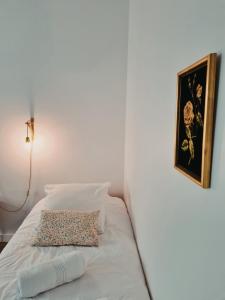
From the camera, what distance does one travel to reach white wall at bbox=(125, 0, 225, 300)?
0.59 m

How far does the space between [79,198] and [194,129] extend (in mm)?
1614

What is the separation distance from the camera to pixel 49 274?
129cm

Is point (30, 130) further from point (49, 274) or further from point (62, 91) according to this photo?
point (49, 274)

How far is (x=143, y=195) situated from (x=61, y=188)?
976mm

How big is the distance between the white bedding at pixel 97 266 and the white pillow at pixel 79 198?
0.58 ft

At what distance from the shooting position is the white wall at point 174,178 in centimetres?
59

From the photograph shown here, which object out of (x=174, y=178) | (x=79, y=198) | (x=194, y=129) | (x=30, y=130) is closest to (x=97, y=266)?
(x=79, y=198)

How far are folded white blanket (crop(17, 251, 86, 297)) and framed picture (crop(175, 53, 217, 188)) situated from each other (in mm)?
857

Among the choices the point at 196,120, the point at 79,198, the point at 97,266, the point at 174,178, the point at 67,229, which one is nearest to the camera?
the point at 196,120

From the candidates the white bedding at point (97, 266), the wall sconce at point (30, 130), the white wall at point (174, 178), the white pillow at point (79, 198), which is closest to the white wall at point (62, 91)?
the wall sconce at point (30, 130)

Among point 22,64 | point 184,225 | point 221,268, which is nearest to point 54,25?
point 22,64

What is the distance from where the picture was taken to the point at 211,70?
60 cm

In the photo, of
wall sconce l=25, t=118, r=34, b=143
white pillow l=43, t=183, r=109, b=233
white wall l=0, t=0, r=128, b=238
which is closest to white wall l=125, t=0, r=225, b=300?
white pillow l=43, t=183, r=109, b=233

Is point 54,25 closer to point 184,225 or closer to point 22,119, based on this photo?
point 22,119
